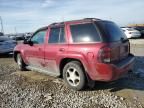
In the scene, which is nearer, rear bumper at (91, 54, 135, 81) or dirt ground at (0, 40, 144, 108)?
dirt ground at (0, 40, 144, 108)

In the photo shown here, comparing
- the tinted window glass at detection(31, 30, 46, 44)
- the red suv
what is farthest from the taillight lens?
the tinted window glass at detection(31, 30, 46, 44)

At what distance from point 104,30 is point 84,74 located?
121cm

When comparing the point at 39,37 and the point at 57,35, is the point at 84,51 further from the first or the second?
the point at 39,37

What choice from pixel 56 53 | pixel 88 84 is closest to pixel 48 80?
pixel 56 53

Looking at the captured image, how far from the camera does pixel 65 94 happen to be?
18.3 feet

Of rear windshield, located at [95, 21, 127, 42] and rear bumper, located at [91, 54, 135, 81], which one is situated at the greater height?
rear windshield, located at [95, 21, 127, 42]

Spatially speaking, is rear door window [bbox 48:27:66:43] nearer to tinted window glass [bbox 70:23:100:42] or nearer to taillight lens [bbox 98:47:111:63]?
tinted window glass [bbox 70:23:100:42]

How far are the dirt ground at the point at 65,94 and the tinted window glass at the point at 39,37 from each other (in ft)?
4.03

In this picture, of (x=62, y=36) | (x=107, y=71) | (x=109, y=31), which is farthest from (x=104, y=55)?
(x=62, y=36)

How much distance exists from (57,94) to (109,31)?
2060mm

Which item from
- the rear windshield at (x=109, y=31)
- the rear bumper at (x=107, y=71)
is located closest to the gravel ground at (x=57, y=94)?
the rear bumper at (x=107, y=71)

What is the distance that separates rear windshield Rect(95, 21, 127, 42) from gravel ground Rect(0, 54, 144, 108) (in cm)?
136

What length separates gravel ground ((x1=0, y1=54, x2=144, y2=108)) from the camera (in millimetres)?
4863

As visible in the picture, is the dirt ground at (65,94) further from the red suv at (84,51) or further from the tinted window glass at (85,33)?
the tinted window glass at (85,33)
